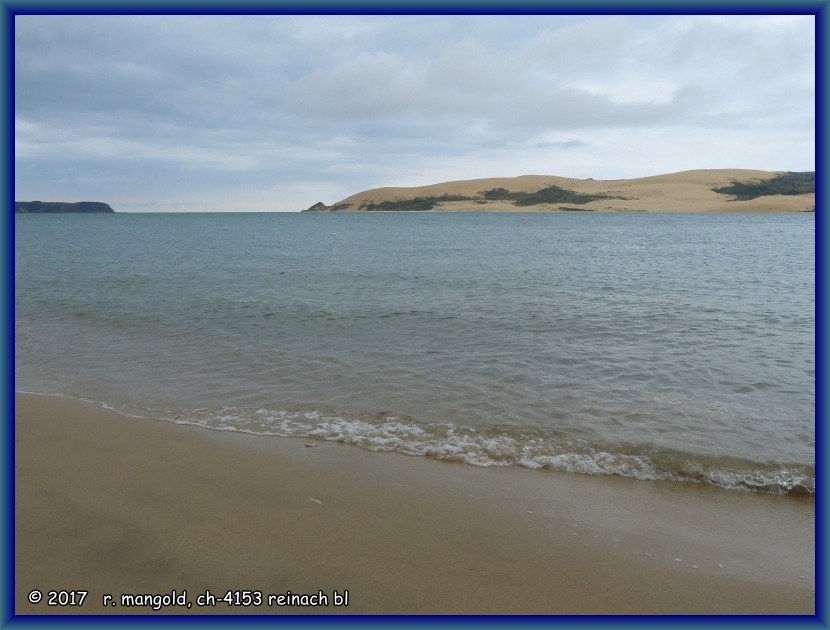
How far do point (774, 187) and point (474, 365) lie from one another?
144 metres

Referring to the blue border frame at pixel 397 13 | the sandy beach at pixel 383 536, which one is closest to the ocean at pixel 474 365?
the sandy beach at pixel 383 536

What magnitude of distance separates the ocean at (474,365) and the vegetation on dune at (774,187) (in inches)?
4914

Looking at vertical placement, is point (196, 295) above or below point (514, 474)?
above

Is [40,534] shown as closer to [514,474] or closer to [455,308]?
[514,474]

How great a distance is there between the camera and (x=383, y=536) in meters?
3.83

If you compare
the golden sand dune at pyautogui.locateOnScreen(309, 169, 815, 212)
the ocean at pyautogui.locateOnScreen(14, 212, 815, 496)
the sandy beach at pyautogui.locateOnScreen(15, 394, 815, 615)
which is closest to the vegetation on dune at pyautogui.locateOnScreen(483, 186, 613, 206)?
the golden sand dune at pyautogui.locateOnScreen(309, 169, 815, 212)

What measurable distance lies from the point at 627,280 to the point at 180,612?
19387 millimetres

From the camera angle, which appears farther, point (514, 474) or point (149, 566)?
point (514, 474)

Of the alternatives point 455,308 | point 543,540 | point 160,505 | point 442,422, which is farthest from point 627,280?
point 160,505

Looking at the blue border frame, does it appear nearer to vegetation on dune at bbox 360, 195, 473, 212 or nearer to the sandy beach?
the sandy beach

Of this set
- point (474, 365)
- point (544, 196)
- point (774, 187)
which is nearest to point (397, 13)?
point (474, 365)

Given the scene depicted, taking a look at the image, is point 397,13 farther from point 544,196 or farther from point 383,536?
point 544,196

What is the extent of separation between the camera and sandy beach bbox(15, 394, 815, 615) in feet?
10.6

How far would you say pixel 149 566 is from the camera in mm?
3402
